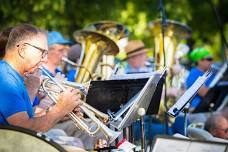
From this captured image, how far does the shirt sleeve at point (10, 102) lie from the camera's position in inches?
195

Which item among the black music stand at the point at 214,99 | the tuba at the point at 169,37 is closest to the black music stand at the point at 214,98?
the black music stand at the point at 214,99

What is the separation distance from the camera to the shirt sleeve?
495cm

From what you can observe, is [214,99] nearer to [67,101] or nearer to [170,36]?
[170,36]

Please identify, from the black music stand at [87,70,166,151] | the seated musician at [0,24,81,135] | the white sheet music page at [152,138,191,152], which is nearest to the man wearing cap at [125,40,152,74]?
the black music stand at [87,70,166,151]

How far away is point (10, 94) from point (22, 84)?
23 centimetres

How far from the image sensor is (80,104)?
547 cm

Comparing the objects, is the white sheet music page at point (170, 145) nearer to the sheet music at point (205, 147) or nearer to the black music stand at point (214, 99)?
the sheet music at point (205, 147)

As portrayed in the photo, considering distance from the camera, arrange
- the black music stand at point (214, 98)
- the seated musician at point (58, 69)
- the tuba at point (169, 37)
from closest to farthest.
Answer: the seated musician at point (58, 69) → the black music stand at point (214, 98) → the tuba at point (169, 37)

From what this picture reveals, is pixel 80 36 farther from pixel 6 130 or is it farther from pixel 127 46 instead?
pixel 6 130

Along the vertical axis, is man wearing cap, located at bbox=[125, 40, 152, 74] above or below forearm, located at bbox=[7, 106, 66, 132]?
above

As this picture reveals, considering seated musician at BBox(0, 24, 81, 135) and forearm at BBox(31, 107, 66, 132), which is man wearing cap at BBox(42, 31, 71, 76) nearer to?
seated musician at BBox(0, 24, 81, 135)

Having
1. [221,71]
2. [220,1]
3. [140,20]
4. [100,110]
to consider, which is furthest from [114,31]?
[220,1]

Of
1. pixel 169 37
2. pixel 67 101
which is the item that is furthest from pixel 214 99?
pixel 67 101

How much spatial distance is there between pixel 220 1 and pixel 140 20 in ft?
10.4
